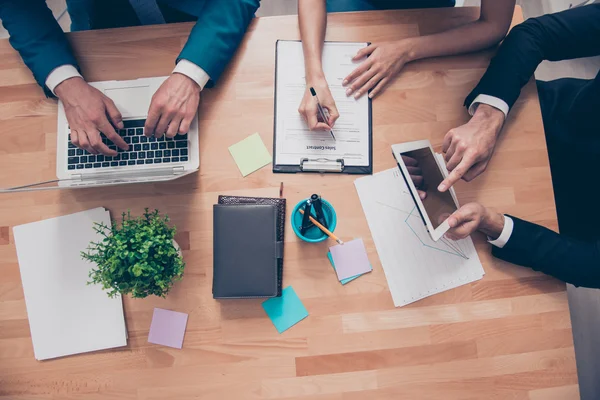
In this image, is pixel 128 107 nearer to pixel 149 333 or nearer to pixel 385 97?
pixel 149 333

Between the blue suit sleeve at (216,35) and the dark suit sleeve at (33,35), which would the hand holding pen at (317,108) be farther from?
the dark suit sleeve at (33,35)

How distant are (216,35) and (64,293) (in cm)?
77

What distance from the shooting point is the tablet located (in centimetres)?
91

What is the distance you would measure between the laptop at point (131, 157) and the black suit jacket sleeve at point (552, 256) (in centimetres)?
82

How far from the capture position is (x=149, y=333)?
0.99 m

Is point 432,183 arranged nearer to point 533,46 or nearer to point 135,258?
point 533,46

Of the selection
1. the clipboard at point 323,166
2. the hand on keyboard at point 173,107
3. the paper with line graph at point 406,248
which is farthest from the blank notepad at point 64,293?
the paper with line graph at point 406,248

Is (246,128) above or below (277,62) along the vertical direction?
below

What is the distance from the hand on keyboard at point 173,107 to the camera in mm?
971

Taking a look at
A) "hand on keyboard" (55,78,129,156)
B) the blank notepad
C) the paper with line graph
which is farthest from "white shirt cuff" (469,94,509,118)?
the blank notepad

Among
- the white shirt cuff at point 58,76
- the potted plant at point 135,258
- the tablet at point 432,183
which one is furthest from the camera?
the white shirt cuff at point 58,76

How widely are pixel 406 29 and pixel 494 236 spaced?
61cm

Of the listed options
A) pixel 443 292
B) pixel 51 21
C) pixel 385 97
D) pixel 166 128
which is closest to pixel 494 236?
pixel 443 292

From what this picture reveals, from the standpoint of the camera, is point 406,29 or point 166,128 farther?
point 406,29
